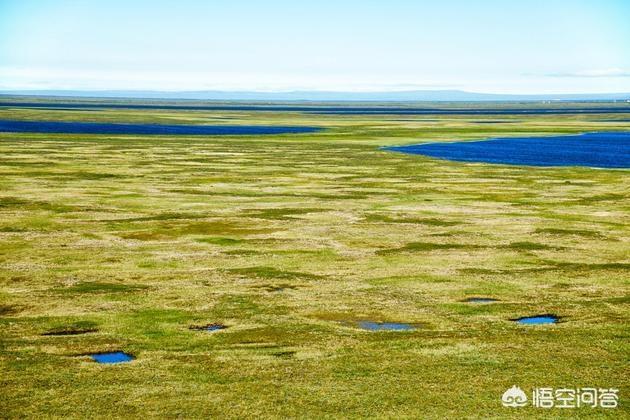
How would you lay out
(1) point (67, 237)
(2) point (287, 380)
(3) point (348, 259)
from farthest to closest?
(1) point (67, 237), (3) point (348, 259), (2) point (287, 380)

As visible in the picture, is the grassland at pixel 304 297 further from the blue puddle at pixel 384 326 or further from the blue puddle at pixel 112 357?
the blue puddle at pixel 384 326

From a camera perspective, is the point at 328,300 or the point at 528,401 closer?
the point at 528,401

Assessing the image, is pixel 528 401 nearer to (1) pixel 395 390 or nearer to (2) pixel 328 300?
(1) pixel 395 390

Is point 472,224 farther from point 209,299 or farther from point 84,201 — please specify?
point 84,201

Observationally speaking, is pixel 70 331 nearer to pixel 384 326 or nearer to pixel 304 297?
pixel 304 297

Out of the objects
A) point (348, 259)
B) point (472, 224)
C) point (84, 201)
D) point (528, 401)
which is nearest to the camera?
point (528, 401)

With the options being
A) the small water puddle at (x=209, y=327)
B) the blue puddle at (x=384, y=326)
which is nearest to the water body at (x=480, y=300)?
the blue puddle at (x=384, y=326)

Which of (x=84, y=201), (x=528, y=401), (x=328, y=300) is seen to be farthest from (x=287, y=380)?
(x=84, y=201)
